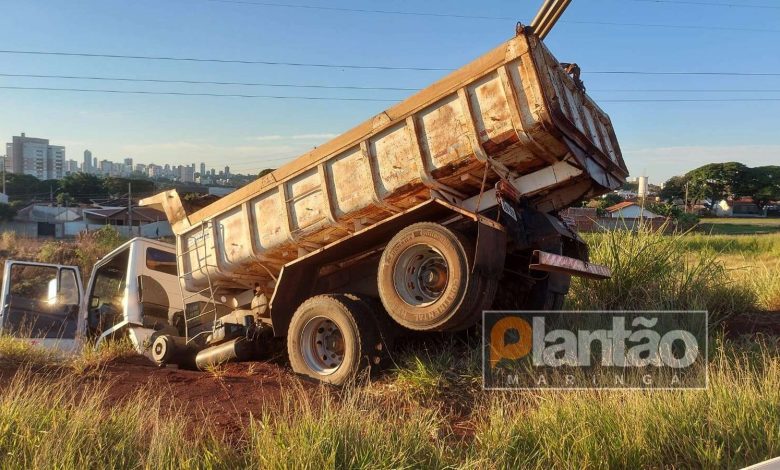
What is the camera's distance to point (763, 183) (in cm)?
8650

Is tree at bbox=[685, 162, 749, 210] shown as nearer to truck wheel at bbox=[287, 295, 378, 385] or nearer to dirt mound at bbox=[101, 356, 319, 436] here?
truck wheel at bbox=[287, 295, 378, 385]

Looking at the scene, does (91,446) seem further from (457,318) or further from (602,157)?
(602,157)

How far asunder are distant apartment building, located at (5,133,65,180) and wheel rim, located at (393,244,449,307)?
134 meters

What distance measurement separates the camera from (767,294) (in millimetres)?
8188

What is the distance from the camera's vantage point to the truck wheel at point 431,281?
507cm

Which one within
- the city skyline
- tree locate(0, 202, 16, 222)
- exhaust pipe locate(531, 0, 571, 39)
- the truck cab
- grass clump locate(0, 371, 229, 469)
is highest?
the city skyline

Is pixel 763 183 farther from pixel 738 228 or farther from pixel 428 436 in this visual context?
pixel 428 436

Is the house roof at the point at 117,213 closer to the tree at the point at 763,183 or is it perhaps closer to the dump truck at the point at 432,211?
the dump truck at the point at 432,211

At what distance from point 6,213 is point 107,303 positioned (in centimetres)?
5063

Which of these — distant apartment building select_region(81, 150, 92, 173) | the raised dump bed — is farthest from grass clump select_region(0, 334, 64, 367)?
distant apartment building select_region(81, 150, 92, 173)

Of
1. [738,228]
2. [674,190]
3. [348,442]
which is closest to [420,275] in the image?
[348,442]

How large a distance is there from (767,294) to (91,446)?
816 cm

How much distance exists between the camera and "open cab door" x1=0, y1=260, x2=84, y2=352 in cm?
912

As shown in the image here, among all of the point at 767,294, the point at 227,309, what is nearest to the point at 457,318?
the point at 227,309
